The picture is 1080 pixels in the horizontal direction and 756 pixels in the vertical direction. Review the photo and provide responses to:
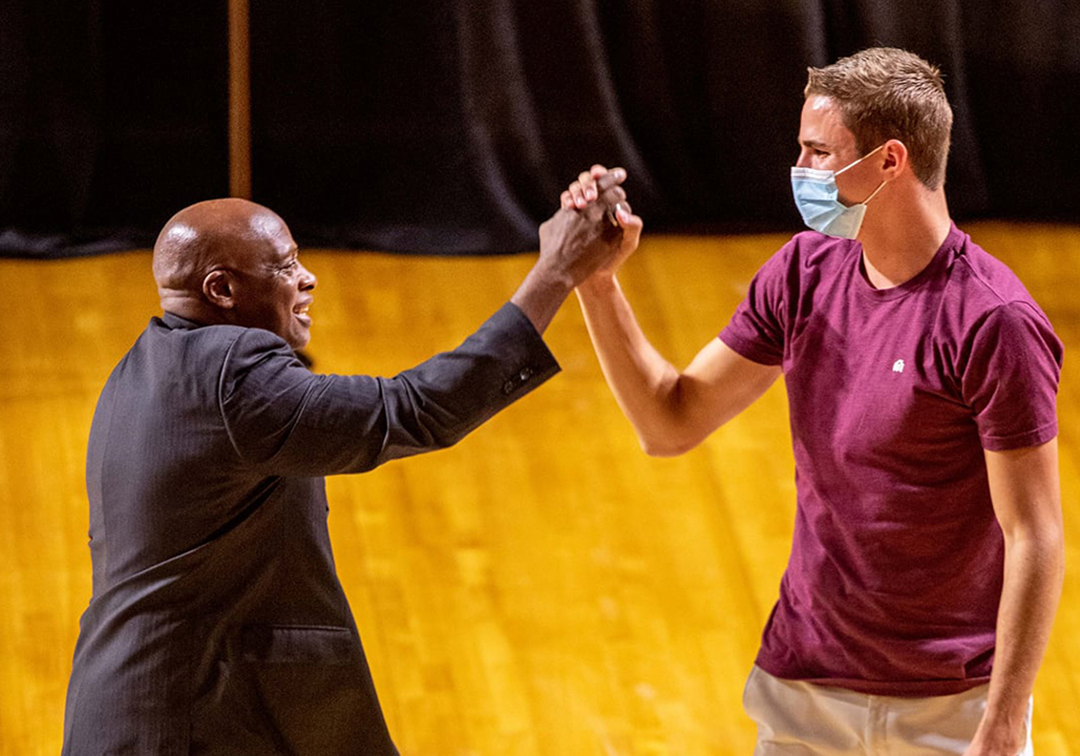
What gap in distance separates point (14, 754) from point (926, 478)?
5.70 feet

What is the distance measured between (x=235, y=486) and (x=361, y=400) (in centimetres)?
18

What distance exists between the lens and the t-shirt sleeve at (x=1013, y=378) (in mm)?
1824

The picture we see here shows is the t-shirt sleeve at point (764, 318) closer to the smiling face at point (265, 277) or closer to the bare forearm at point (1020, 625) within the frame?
the bare forearm at point (1020, 625)

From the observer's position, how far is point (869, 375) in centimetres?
197

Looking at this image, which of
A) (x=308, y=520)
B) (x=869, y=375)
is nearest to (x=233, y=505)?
(x=308, y=520)

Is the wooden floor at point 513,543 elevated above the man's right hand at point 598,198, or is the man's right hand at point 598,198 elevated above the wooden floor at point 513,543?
the man's right hand at point 598,198

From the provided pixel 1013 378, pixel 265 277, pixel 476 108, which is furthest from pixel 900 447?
pixel 476 108

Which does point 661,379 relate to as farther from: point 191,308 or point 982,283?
point 191,308

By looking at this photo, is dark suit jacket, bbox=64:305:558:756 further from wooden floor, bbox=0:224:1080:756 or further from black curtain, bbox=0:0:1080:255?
black curtain, bbox=0:0:1080:255

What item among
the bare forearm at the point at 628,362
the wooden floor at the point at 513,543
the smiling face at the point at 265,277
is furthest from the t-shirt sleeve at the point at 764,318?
the wooden floor at the point at 513,543

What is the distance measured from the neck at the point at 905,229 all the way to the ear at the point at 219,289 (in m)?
0.78

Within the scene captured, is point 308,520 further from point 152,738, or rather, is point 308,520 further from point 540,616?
point 540,616

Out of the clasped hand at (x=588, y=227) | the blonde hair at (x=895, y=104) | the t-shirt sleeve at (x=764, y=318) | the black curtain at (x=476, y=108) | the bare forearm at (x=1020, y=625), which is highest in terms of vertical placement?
the blonde hair at (x=895, y=104)

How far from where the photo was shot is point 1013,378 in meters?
1.83
